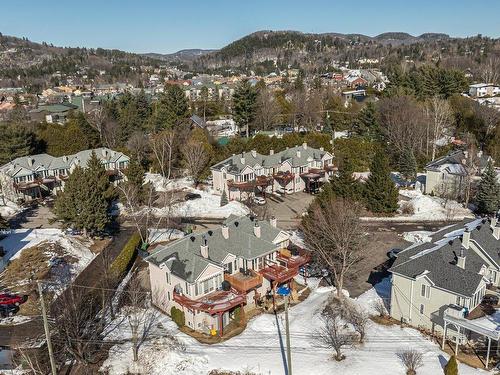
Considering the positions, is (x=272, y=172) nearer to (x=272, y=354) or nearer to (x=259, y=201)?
(x=259, y=201)

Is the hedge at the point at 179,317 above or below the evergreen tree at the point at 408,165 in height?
below

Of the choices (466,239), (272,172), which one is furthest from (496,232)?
(272,172)

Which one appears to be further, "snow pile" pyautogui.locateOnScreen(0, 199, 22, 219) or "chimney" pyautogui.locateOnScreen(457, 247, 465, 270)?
"snow pile" pyautogui.locateOnScreen(0, 199, 22, 219)

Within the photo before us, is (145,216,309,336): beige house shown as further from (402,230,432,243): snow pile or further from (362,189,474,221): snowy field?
(362,189,474,221): snowy field

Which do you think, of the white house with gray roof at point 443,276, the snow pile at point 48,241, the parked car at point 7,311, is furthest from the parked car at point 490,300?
the parked car at point 7,311

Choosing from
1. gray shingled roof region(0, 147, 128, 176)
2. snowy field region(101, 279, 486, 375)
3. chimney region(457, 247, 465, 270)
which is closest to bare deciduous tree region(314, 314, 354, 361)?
snowy field region(101, 279, 486, 375)

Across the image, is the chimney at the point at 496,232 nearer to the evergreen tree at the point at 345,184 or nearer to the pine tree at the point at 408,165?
the evergreen tree at the point at 345,184
